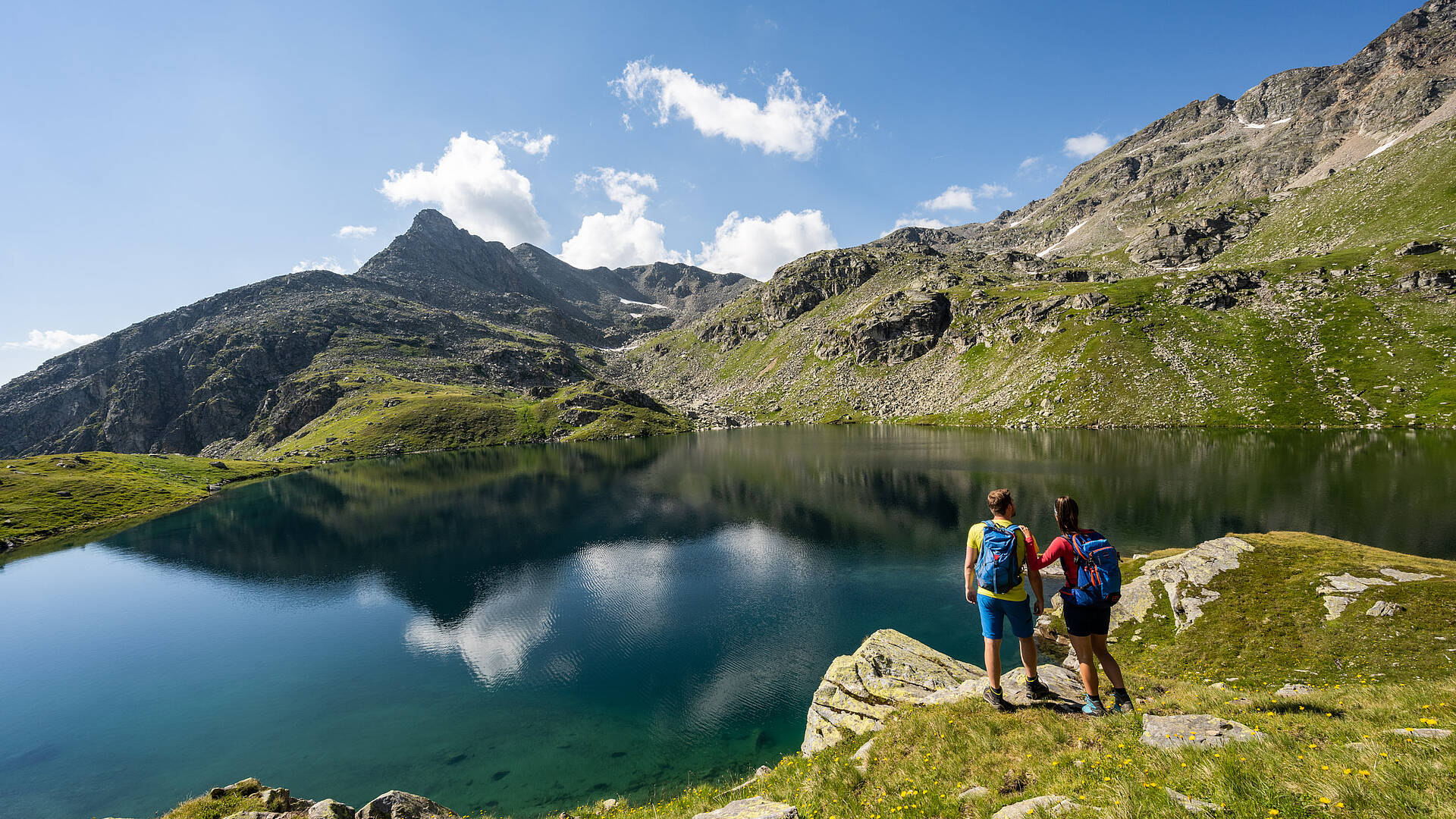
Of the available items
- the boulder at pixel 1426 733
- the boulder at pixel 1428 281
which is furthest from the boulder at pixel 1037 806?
the boulder at pixel 1428 281

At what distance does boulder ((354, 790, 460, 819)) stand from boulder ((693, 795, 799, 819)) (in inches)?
327

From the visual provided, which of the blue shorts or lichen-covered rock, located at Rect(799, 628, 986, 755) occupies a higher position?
the blue shorts

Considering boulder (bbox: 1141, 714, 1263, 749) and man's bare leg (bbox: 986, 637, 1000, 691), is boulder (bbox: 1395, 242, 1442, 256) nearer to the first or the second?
boulder (bbox: 1141, 714, 1263, 749)

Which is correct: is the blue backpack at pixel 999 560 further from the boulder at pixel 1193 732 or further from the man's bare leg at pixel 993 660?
the boulder at pixel 1193 732

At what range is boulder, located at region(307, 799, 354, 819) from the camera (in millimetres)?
13641

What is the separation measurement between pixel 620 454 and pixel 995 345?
14003cm

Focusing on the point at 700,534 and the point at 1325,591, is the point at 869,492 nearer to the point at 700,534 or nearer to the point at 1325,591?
the point at 700,534

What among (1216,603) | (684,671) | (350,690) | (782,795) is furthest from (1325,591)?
(350,690)

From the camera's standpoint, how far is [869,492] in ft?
245

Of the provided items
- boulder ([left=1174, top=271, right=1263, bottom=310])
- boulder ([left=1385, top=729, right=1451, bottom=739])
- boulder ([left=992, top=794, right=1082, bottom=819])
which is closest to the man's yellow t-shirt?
boulder ([left=992, top=794, right=1082, bottom=819])

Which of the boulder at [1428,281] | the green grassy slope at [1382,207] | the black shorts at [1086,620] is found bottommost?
the black shorts at [1086,620]

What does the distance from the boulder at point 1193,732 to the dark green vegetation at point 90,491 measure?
135 metres

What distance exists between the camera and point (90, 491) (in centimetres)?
10100

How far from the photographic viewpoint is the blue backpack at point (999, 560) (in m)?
12.7
